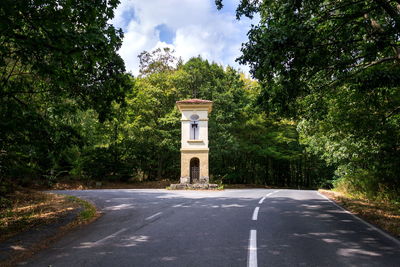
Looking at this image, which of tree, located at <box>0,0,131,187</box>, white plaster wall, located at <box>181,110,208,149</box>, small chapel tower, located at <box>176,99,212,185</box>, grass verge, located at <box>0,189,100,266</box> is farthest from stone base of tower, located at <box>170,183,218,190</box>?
tree, located at <box>0,0,131,187</box>

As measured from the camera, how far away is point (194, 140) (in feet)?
85.1

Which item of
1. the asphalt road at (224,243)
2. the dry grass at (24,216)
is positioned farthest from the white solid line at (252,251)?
the dry grass at (24,216)

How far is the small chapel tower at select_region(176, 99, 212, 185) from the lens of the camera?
25.5 meters

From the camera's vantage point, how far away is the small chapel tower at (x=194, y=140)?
25.5 m

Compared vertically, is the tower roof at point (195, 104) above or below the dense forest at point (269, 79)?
above

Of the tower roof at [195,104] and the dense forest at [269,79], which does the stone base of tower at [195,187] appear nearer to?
the tower roof at [195,104]

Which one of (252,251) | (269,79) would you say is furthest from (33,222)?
(269,79)

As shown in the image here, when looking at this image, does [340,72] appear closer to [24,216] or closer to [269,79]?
[269,79]

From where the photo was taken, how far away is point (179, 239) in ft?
19.3

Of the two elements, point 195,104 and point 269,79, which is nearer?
point 269,79

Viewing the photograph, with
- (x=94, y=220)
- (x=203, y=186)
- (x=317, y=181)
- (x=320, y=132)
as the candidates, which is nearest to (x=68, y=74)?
(x=94, y=220)

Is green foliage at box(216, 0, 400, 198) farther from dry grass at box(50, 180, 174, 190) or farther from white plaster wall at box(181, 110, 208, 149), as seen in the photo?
dry grass at box(50, 180, 174, 190)

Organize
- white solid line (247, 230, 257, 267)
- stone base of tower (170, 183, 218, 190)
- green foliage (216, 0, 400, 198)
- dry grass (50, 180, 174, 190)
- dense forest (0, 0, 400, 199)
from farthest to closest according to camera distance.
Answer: dry grass (50, 180, 174, 190) → stone base of tower (170, 183, 218, 190) → green foliage (216, 0, 400, 198) → dense forest (0, 0, 400, 199) → white solid line (247, 230, 257, 267)

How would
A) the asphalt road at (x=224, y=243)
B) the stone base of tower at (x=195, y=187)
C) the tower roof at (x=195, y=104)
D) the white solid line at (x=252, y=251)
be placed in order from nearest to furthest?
the white solid line at (x=252, y=251), the asphalt road at (x=224, y=243), the stone base of tower at (x=195, y=187), the tower roof at (x=195, y=104)
